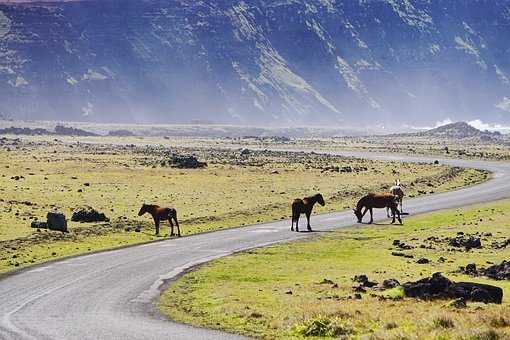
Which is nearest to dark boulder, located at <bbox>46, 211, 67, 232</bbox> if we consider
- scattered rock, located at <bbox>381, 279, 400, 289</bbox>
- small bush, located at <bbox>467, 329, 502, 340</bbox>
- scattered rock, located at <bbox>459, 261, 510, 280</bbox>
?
scattered rock, located at <bbox>381, 279, 400, 289</bbox>

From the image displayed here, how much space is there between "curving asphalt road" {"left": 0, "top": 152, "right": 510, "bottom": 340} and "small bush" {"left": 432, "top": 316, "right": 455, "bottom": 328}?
244 inches

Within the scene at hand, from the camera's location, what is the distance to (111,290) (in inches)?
1248

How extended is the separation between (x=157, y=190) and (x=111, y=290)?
162 ft

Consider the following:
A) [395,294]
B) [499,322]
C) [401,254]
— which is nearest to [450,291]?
[395,294]

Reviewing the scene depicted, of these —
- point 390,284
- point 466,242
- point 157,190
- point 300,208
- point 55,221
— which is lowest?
point 390,284

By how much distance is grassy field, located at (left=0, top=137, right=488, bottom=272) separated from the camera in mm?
48969

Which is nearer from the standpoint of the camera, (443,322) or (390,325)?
(443,322)

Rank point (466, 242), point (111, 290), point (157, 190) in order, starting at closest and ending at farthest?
1. point (111, 290)
2. point (466, 242)
3. point (157, 190)

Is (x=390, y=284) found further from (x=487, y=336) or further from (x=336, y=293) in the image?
(x=487, y=336)

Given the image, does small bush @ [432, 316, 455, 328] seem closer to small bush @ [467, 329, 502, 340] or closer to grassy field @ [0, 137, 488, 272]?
small bush @ [467, 329, 502, 340]

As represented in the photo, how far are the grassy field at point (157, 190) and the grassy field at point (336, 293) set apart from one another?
1110 centimetres

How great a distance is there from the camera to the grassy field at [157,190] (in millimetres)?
48969

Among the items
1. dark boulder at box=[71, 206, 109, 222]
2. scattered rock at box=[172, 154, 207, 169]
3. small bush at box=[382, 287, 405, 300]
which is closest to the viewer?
small bush at box=[382, 287, 405, 300]

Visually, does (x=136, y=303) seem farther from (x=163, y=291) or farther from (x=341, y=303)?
(x=341, y=303)
